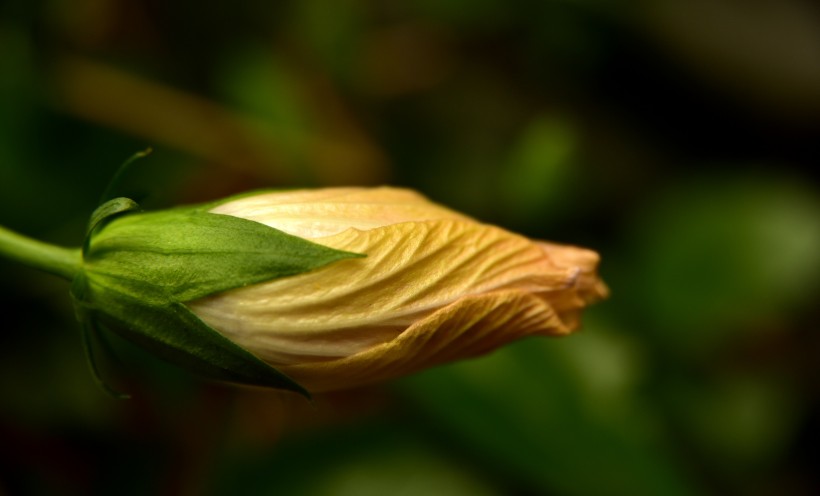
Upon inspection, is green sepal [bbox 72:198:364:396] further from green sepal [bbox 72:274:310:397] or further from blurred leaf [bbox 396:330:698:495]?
blurred leaf [bbox 396:330:698:495]

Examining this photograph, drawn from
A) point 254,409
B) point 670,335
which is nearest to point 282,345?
point 254,409

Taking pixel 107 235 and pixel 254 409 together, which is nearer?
pixel 107 235

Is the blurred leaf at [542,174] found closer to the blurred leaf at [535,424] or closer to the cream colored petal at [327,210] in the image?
the blurred leaf at [535,424]

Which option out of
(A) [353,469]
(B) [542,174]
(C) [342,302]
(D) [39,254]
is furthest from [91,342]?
(B) [542,174]

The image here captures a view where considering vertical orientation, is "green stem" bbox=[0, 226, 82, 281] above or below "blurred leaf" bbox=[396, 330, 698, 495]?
above

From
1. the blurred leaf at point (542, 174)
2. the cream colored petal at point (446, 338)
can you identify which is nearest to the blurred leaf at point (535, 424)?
the blurred leaf at point (542, 174)

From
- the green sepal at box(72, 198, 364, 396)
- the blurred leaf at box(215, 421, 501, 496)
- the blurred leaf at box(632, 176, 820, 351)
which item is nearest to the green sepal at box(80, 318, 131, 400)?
the green sepal at box(72, 198, 364, 396)

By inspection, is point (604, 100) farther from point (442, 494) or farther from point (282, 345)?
point (282, 345)
